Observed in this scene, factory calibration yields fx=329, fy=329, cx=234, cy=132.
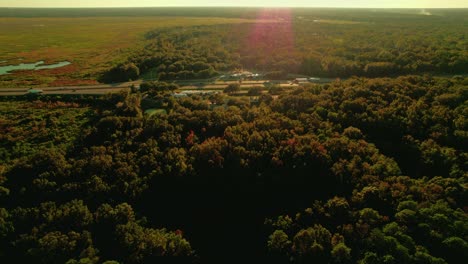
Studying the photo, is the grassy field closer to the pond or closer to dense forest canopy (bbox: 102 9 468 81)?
the pond

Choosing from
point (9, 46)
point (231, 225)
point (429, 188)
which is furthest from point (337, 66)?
point (9, 46)

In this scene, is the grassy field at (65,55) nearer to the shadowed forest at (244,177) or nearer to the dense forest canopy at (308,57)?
the dense forest canopy at (308,57)

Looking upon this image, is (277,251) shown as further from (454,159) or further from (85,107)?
(85,107)

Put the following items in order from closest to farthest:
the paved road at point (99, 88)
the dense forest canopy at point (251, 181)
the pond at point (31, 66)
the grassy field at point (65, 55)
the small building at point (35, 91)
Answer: the dense forest canopy at point (251, 181) → the small building at point (35, 91) → the paved road at point (99, 88) → the grassy field at point (65, 55) → the pond at point (31, 66)

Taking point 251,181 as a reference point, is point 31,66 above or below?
above

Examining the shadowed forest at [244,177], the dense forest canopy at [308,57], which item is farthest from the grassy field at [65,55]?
the shadowed forest at [244,177]

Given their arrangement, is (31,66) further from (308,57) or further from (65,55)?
(308,57)

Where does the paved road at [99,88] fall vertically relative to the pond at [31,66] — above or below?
below

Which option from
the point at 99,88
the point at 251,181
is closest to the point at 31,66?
the point at 99,88
